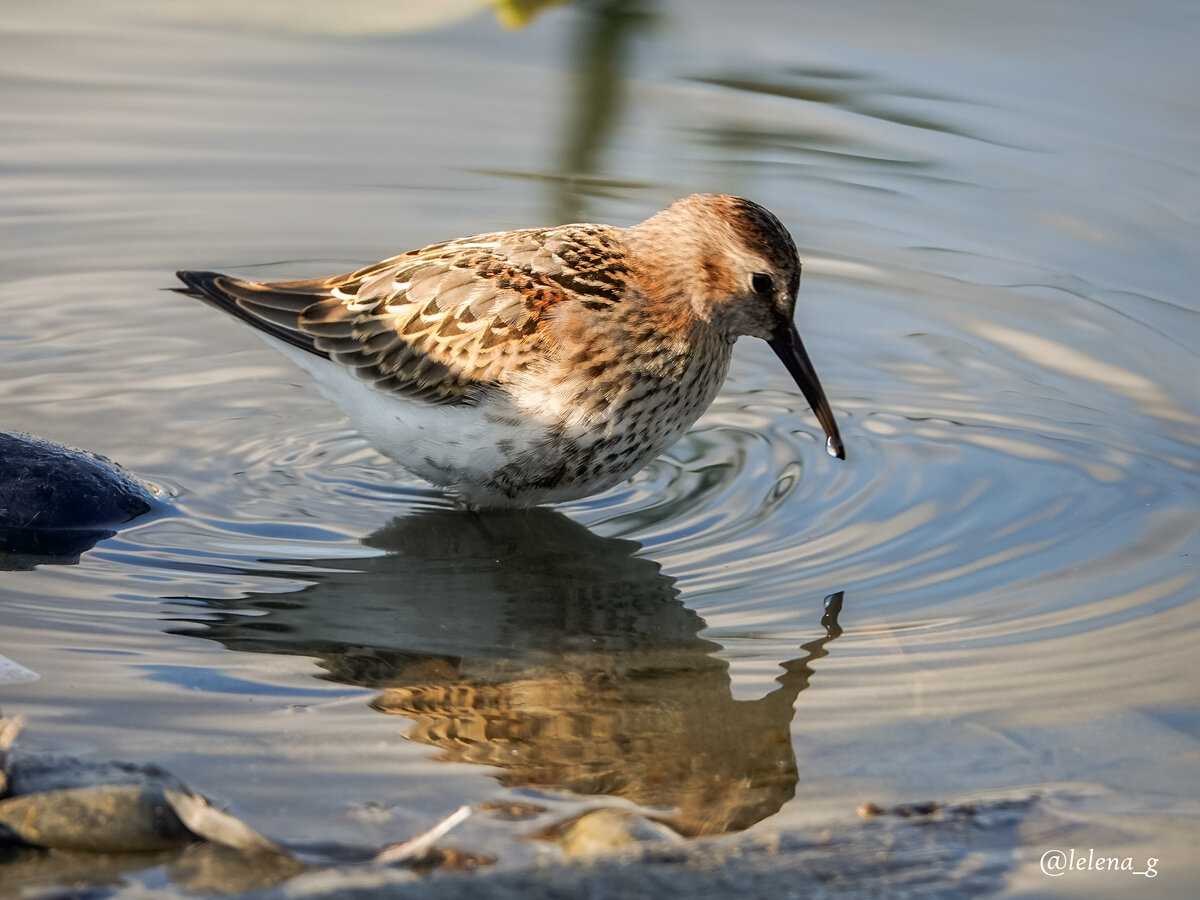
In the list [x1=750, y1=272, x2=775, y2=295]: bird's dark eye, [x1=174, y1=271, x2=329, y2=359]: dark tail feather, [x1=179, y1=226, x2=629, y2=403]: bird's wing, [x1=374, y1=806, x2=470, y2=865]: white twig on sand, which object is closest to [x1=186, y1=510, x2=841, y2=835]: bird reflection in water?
[x1=374, y1=806, x2=470, y2=865]: white twig on sand

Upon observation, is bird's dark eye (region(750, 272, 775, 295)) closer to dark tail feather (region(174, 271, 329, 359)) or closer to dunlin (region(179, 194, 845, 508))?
dunlin (region(179, 194, 845, 508))

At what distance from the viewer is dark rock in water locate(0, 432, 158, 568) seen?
6.29 metres

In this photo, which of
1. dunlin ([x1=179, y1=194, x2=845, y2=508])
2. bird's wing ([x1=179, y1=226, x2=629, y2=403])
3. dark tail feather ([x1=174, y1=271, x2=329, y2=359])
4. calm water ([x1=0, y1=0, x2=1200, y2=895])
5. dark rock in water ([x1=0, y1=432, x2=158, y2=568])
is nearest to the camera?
calm water ([x1=0, y1=0, x2=1200, y2=895])

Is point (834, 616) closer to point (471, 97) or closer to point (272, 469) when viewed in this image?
point (272, 469)

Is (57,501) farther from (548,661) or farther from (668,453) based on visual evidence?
(668,453)

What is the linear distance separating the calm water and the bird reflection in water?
0.07 ft

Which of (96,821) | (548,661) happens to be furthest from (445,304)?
(96,821)

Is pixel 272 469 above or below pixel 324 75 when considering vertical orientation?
below

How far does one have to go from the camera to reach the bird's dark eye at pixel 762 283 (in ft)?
21.9

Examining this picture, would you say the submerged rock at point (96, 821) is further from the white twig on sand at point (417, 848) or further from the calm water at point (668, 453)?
the white twig on sand at point (417, 848)

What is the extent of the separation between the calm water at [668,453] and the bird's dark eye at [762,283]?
0.91m

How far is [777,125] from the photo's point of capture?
11.1m

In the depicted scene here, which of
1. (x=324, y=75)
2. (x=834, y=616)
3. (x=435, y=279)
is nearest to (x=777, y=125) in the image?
(x=324, y=75)

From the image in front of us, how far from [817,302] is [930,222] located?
1354mm
